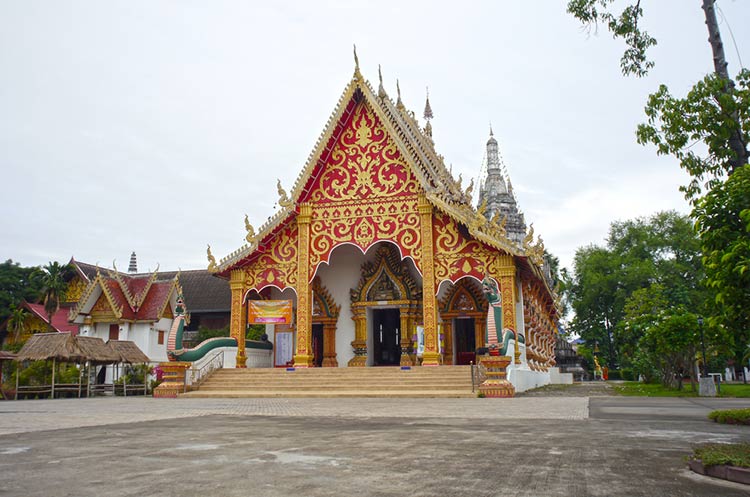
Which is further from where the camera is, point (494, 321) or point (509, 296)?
point (509, 296)

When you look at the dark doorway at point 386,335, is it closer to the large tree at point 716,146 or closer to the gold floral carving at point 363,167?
the gold floral carving at point 363,167

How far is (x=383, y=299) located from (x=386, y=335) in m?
1.99

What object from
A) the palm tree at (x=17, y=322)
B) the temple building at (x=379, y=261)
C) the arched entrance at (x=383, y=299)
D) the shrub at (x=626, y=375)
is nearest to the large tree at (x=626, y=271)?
the shrub at (x=626, y=375)

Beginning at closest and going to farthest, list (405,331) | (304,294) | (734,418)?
(734,418) < (304,294) < (405,331)

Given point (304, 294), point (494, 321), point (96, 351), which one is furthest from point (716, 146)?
point (96, 351)

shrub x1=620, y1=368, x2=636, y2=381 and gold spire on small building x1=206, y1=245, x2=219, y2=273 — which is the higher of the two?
gold spire on small building x1=206, y1=245, x2=219, y2=273

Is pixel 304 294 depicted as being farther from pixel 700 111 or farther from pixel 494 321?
pixel 700 111

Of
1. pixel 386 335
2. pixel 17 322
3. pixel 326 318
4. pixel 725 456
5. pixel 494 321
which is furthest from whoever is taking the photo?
pixel 17 322

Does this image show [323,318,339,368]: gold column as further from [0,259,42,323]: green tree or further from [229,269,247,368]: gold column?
[0,259,42,323]: green tree

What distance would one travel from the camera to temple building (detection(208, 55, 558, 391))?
17.2m

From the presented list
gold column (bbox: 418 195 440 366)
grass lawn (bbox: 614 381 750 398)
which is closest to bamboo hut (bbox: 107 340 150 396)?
gold column (bbox: 418 195 440 366)

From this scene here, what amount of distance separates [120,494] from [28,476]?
966 mm

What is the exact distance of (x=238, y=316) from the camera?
1880 centimetres

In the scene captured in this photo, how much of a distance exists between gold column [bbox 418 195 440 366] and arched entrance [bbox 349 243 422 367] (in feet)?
7.14
